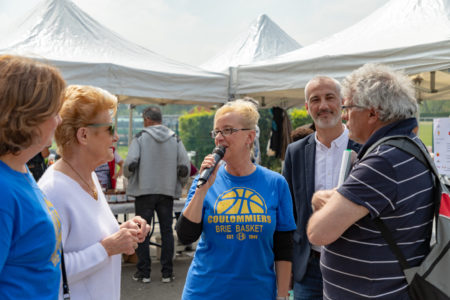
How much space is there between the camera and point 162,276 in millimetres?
5086

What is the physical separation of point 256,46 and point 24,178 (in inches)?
340

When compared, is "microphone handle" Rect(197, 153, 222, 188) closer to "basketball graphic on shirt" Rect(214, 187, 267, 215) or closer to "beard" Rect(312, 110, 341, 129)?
"basketball graphic on shirt" Rect(214, 187, 267, 215)

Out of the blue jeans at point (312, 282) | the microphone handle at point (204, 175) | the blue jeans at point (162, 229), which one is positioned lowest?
the blue jeans at point (162, 229)

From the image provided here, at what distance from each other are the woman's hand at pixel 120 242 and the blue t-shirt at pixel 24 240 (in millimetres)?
373

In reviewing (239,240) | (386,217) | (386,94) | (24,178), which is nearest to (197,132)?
(239,240)

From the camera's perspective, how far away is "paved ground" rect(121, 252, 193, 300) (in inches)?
181

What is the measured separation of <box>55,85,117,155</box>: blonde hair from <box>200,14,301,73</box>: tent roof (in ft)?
24.1

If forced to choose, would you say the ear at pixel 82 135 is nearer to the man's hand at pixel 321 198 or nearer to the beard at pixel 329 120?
the man's hand at pixel 321 198

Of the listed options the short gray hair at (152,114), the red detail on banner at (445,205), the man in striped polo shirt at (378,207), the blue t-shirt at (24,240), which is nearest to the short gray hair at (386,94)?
the man in striped polo shirt at (378,207)

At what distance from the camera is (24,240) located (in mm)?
1101

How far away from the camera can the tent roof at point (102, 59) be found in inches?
198

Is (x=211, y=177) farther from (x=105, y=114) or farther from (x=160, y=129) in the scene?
(x=160, y=129)

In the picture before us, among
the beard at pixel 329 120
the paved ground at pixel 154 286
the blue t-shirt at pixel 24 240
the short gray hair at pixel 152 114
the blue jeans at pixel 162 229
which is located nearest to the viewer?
the blue t-shirt at pixel 24 240

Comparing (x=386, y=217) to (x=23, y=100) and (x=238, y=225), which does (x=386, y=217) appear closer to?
(x=238, y=225)
